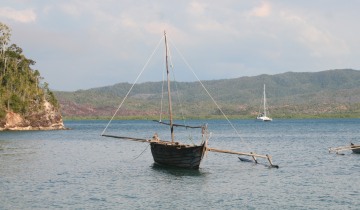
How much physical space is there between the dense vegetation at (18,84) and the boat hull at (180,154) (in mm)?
89539

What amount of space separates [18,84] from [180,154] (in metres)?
101

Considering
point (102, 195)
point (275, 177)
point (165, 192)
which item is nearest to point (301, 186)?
point (275, 177)

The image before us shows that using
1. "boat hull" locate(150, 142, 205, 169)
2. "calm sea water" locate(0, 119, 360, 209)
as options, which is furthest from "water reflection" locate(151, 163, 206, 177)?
"boat hull" locate(150, 142, 205, 169)

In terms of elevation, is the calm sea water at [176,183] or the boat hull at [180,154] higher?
the boat hull at [180,154]

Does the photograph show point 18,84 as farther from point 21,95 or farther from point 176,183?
point 176,183

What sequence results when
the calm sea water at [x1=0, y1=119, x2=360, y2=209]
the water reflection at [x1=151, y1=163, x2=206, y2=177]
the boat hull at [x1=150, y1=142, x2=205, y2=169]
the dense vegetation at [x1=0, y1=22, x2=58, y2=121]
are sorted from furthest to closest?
1. the dense vegetation at [x1=0, y1=22, x2=58, y2=121]
2. the boat hull at [x1=150, y1=142, x2=205, y2=169]
3. the water reflection at [x1=151, y1=163, x2=206, y2=177]
4. the calm sea water at [x1=0, y1=119, x2=360, y2=209]

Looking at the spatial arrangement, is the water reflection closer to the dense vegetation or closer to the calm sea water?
the calm sea water

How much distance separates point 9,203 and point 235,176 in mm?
20264

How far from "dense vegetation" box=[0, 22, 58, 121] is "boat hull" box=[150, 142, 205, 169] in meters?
89.5

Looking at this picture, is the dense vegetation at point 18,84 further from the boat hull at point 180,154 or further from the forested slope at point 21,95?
the boat hull at point 180,154

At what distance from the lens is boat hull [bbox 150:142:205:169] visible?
50.0 metres

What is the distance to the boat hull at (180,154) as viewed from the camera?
50031mm

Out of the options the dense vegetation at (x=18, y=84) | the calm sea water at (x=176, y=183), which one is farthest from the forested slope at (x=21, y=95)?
the calm sea water at (x=176, y=183)

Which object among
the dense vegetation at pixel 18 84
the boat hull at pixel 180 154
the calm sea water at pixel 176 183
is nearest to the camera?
the calm sea water at pixel 176 183
